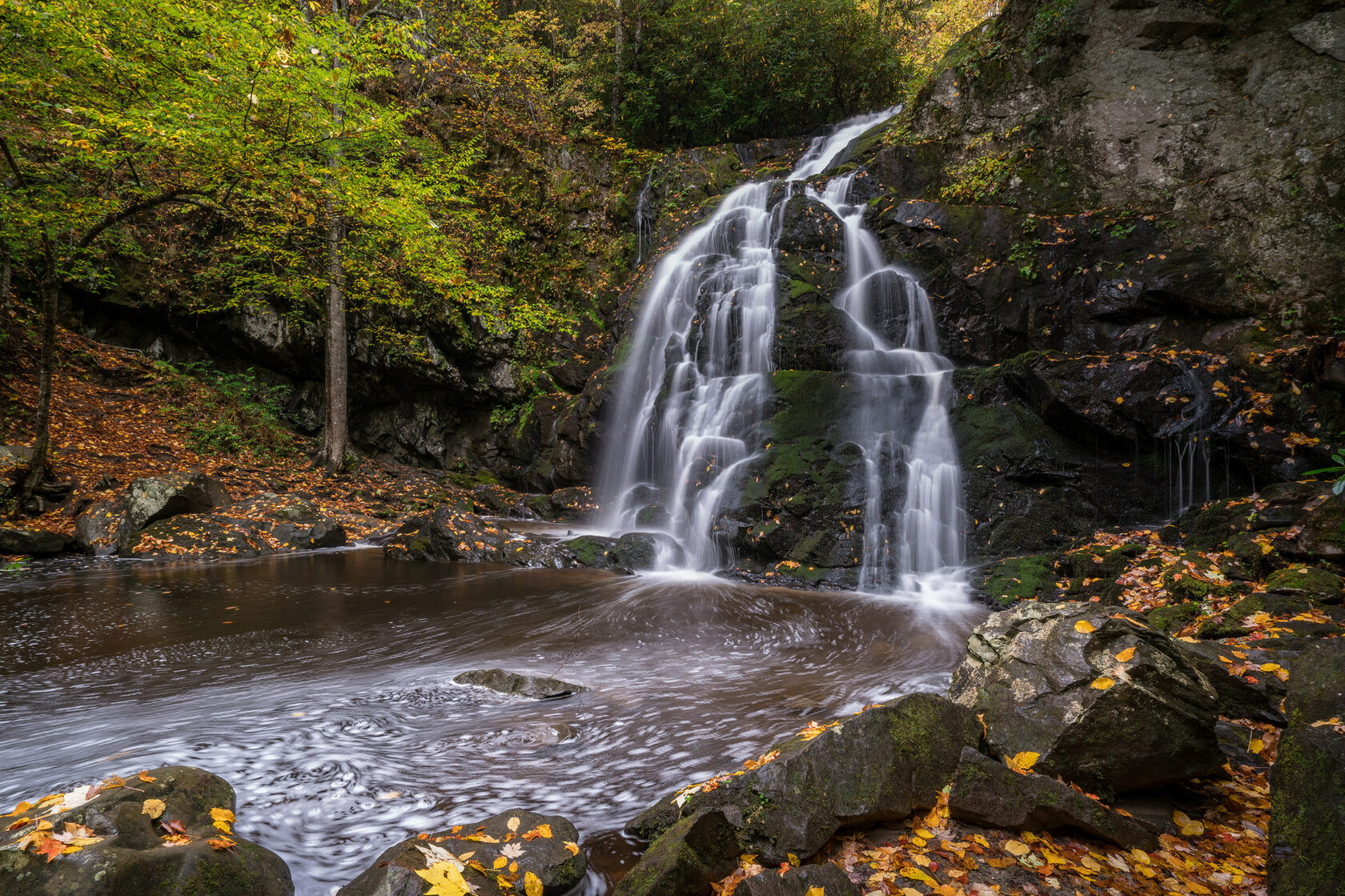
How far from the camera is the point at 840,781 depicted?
Result: 2.51m

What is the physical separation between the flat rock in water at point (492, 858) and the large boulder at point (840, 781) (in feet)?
1.58

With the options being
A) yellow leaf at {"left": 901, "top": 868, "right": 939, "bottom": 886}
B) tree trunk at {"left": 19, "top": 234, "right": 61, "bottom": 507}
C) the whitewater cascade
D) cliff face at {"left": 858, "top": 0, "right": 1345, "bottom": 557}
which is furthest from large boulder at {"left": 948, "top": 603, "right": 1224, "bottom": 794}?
tree trunk at {"left": 19, "top": 234, "right": 61, "bottom": 507}

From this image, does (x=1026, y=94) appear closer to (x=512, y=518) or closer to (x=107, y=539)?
(x=512, y=518)

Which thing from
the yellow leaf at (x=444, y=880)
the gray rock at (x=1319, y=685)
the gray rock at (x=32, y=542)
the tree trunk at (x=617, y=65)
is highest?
the tree trunk at (x=617, y=65)

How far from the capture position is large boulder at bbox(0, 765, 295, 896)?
192cm

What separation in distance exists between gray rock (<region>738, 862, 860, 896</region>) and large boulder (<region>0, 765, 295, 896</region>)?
6.12 ft

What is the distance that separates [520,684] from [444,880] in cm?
245

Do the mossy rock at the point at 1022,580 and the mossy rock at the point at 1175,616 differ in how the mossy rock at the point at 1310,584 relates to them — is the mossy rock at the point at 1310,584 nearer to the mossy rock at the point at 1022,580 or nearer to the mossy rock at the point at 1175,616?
the mossy rock at the point at 1175,616

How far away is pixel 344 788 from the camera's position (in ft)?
10.5

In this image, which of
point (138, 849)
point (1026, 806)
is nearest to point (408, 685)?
point (138, 849)

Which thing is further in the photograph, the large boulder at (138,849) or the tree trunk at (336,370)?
the tree trunk at (336,370)

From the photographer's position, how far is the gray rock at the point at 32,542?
25.7 ft

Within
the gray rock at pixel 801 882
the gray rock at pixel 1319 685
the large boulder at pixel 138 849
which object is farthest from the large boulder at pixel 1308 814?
the large boulder at pixel 138 849

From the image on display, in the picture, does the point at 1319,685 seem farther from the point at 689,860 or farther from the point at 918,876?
the point at 689,860
